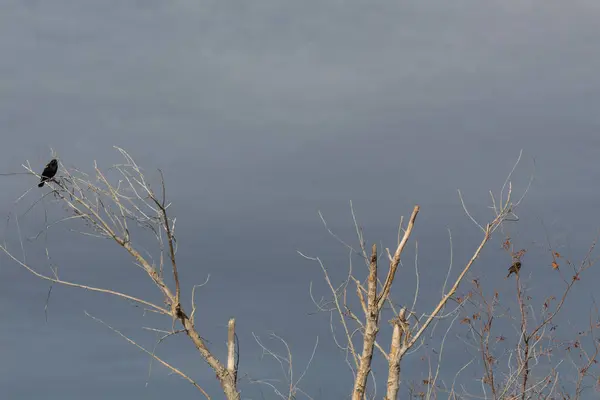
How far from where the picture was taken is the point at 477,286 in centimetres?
1333

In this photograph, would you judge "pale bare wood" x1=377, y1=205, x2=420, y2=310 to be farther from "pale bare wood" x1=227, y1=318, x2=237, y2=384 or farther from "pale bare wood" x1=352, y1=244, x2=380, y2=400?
"pale bare wood" x1=227, y1=318, x2=237, y2=384

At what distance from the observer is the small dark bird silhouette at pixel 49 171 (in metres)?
9.56

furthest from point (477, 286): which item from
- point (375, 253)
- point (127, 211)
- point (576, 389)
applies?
point (127, 211)

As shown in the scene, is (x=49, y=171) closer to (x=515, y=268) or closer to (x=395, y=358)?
(x=395, y=358)

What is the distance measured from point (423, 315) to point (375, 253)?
91 centimetres

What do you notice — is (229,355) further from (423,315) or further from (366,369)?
(423,315)

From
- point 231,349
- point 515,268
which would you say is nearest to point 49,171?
point 231,349

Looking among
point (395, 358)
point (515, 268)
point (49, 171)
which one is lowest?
point (395, 358)

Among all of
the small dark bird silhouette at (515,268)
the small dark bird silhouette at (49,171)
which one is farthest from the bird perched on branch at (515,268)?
the small dark bird silhouette at (49,171)

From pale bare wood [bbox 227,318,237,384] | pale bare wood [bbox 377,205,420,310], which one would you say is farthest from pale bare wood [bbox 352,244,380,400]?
pale bare wood [bbox 227,318,237,384]

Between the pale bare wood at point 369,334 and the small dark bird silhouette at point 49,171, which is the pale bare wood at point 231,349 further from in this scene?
the small dark bird silhouette at point 49,171

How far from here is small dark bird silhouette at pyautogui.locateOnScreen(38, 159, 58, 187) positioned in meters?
9.56

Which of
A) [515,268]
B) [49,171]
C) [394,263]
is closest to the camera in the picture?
[394,263]

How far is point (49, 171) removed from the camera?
10.1 metres
